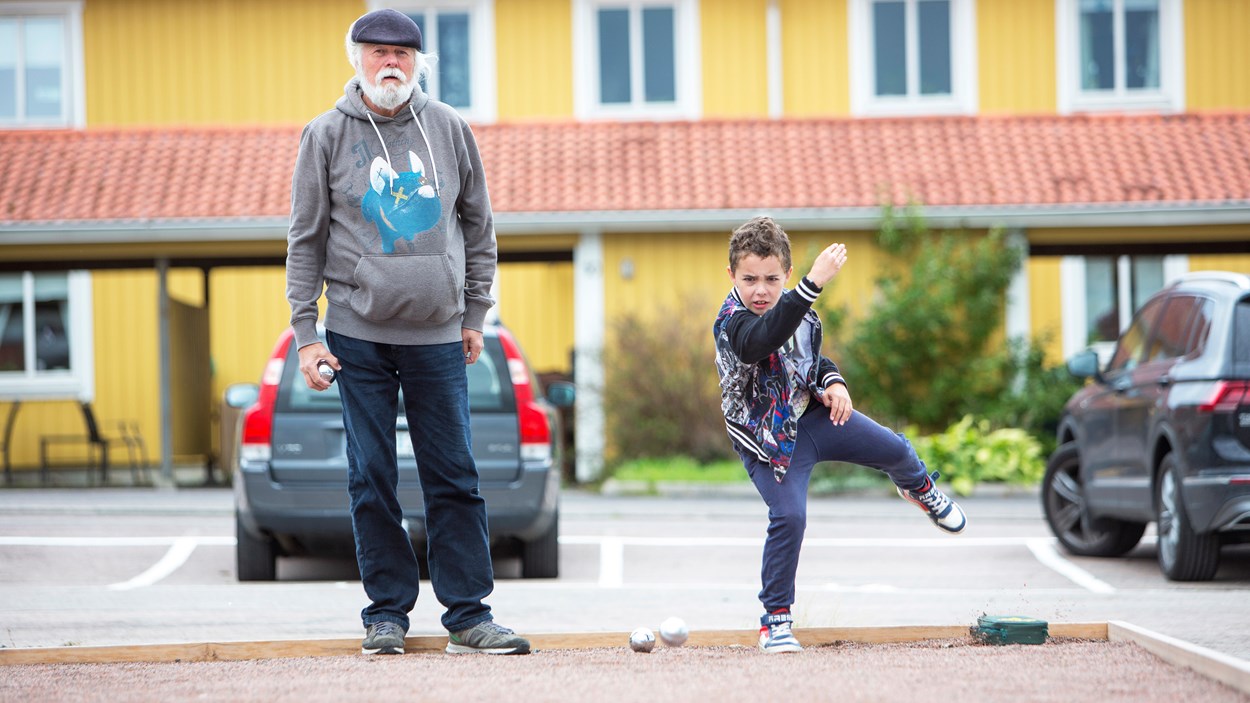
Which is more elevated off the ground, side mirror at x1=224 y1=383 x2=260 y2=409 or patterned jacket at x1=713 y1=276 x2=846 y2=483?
patterned jacket at x1=713 y1=276 x2=846 y2=483

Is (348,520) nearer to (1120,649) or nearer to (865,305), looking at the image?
(1120,649)

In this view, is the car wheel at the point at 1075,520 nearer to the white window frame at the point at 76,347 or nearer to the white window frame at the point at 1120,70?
the white window frame at the point at 1120,70

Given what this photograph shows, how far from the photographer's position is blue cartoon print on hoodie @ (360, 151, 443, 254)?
207 inches

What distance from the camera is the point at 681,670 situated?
15.7 ft

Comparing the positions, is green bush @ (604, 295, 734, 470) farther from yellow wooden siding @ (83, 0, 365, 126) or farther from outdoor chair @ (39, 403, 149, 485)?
yellow wooden siding @ (83, 0, 365, 126)

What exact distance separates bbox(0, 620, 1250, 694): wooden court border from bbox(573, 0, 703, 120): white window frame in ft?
56.8

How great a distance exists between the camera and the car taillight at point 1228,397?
8.79 metres


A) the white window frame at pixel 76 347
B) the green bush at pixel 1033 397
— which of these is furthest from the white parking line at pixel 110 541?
the white window frame at pixel 76 347

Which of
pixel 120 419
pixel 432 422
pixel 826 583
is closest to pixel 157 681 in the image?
pixel 432 422

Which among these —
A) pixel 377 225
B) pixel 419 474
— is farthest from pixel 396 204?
pixel 419 474

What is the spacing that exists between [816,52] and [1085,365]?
12.8m

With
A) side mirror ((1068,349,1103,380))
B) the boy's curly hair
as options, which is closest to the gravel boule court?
the boy's curly hair

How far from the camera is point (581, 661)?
16.4 ft

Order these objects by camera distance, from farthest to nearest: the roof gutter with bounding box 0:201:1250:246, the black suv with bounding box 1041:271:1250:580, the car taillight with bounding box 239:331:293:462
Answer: the roof gutter with bounding box 0:201:1250:246 < the car taillight with bounding box 239:331:293:462 < the black suv with bounding box 1041:271:1250:580
